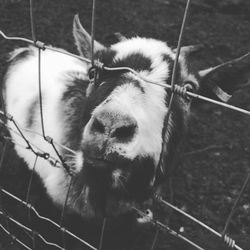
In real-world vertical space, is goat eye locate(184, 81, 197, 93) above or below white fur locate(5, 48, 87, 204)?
above

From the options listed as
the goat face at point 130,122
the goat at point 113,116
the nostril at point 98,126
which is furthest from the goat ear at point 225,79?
the nostril at point 98,126

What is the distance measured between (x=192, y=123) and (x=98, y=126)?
10.3 ft

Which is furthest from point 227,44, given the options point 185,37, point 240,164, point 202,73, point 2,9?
point 202,73

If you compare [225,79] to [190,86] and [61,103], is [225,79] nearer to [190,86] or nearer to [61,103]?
[190,86]

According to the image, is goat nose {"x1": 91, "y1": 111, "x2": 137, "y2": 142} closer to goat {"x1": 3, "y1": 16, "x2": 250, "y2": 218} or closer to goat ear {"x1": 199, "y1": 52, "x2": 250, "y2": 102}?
goat {"x1": 3, "y1": 16, "x2": 250, "y2": 218}

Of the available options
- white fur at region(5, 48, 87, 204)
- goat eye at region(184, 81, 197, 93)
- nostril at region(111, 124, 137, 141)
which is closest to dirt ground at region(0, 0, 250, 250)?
white fur at region(5, 48, 87, 204)

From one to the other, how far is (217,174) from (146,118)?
245cm

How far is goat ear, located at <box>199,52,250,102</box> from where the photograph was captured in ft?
8.59

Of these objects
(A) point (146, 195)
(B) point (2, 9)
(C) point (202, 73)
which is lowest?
(A) point (146, 195)

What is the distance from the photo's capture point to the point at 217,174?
4383 millimetres

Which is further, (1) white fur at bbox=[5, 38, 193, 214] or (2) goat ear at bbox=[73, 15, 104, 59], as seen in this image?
(2) goat ear at bbox=[73, 15, 104, 59]

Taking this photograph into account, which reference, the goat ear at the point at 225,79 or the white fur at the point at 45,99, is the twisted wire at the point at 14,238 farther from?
the goat ear at the point at 225,79

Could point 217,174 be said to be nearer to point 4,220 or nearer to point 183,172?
point 183,172

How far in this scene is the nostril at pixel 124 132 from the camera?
1923 mm
